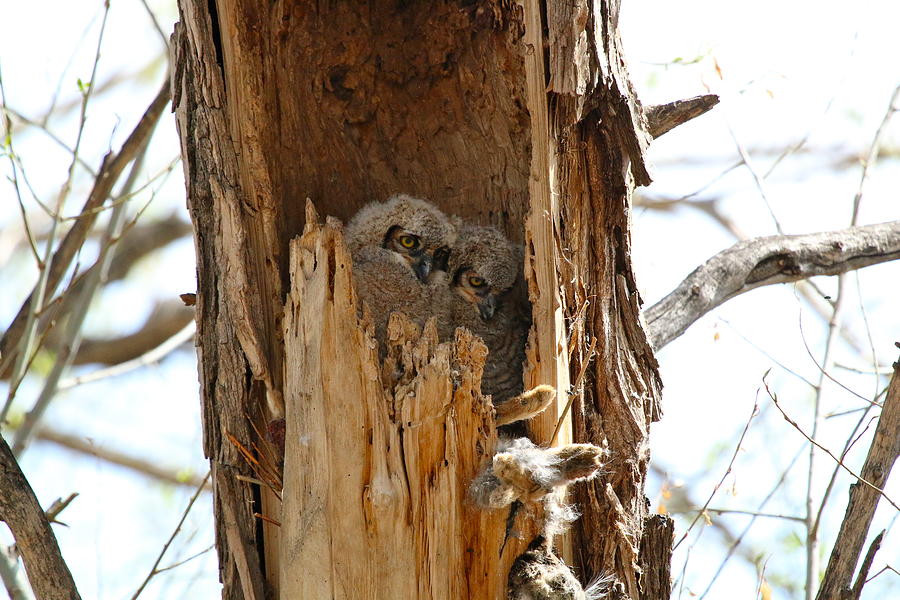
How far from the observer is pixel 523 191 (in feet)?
13.7

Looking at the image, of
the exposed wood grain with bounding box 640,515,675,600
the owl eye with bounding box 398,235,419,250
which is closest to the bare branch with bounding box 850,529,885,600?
the exposed wood grain with bounding box 640,515,675,600

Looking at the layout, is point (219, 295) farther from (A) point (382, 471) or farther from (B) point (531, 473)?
(B) point (531, 473)

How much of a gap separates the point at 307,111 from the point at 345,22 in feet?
1.72

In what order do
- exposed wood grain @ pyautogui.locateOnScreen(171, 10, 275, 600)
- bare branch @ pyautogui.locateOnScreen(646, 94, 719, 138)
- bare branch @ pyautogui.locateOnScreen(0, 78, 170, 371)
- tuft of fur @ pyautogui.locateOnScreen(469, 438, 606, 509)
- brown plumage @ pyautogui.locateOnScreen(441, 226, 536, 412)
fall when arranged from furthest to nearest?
bare branch @ pyautogui.locateOnScreen(0, 78, 170, 371)
brown plumage @ pyautogui.locateOnScreen(441, 226, 536, 412)
bare branch @ pyautogui.locateOnScreen(646, 94, 719, 138)
exposed wood grain @ pyautogui.locateOnScreen(171, 10, 275, 600)
tuft of fur @ pyautogui.locateOnScreen(469, 438, 606, 509)

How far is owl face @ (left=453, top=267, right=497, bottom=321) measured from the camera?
158 inches

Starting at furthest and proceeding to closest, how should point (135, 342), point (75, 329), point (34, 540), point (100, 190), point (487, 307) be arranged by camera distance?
point (135, 342) < point (100, 190) < point (75, 329) < point (487, 307) < point (34, 540)

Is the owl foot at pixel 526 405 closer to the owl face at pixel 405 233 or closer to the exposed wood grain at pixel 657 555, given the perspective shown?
the exposed wood grain at pixel 657 555

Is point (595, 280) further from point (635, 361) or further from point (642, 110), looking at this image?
point (642, 110)

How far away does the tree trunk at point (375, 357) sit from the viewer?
2.88 meters

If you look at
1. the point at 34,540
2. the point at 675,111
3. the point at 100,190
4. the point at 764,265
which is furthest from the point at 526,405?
the point at 100,190

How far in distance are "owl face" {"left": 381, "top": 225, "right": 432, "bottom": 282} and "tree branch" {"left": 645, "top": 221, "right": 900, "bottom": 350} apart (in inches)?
41.1

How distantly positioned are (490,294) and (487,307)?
0.09 meters

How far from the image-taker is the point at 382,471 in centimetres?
289

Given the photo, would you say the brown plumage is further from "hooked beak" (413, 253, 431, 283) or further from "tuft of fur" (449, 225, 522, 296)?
"hooked beak" (413, 253, 431, 283)
